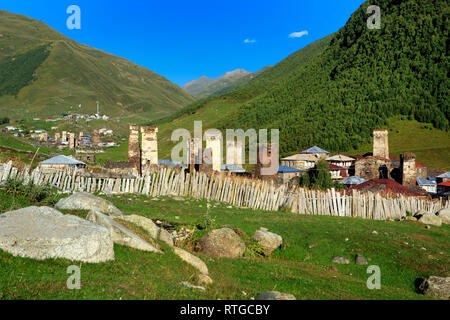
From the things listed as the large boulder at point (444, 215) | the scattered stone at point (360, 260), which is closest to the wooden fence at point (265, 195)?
the large boulder at point (444, 215)

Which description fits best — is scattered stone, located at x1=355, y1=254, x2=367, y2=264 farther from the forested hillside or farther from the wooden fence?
the forested hillside

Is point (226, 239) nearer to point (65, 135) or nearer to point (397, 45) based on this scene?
point (65, 135)

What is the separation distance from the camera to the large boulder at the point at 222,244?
31.8 ft

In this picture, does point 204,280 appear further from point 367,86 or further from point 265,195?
point 367,86

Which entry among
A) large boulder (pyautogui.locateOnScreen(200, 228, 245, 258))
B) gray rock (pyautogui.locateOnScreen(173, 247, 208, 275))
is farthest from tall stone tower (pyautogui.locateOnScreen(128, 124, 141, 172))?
gray rock (pyautogui.locateOnScreen(173, 247, 208, 275))

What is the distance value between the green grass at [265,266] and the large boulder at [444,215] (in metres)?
1.49

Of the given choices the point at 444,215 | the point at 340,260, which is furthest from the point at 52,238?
the point at 444,215

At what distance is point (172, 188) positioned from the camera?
62.1ft

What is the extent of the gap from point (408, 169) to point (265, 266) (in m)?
24.5

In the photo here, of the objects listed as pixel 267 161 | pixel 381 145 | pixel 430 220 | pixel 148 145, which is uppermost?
pixel 381 145

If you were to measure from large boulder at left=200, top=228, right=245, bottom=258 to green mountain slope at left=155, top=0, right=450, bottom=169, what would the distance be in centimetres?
4510

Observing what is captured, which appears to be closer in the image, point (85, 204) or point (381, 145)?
point (85, 204)

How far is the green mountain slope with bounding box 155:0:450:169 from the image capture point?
199 feet

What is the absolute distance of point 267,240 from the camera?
11.1 m
